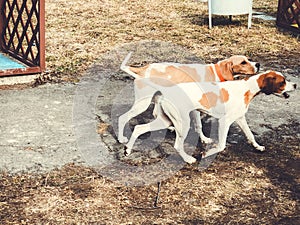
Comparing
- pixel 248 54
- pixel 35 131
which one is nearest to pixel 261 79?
pixel 35 131

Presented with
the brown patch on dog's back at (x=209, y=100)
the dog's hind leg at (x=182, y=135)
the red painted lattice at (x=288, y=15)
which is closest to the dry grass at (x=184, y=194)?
the dog's hind leg at (x=182, y=135)

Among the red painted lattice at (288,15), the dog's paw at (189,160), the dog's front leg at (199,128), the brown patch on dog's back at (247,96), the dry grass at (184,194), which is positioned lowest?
the dry grass at (184,194)

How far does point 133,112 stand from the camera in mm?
4840

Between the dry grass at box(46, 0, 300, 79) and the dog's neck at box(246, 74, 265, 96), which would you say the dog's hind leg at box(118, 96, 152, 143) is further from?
the dry grass at box(46, 0, 300, 79)

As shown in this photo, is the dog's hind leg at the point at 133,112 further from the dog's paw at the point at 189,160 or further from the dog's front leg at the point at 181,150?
the dog's paw at the point at 189,160

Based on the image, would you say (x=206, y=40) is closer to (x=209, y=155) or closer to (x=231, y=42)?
(x=231, y=42)

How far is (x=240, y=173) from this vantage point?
15.0 feet

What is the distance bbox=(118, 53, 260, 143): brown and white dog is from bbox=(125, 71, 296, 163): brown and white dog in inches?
3.9

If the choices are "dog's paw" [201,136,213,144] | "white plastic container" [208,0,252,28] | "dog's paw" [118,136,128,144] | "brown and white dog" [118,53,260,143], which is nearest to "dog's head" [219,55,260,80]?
"brown and white dog" [118,53,260,143]

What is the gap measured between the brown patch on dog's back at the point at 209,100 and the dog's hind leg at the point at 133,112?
1.50 ft

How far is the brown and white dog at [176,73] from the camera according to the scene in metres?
4.65

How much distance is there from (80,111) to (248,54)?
11.1ft

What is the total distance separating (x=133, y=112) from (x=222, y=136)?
786mm

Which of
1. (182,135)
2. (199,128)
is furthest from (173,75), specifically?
(199,128)
